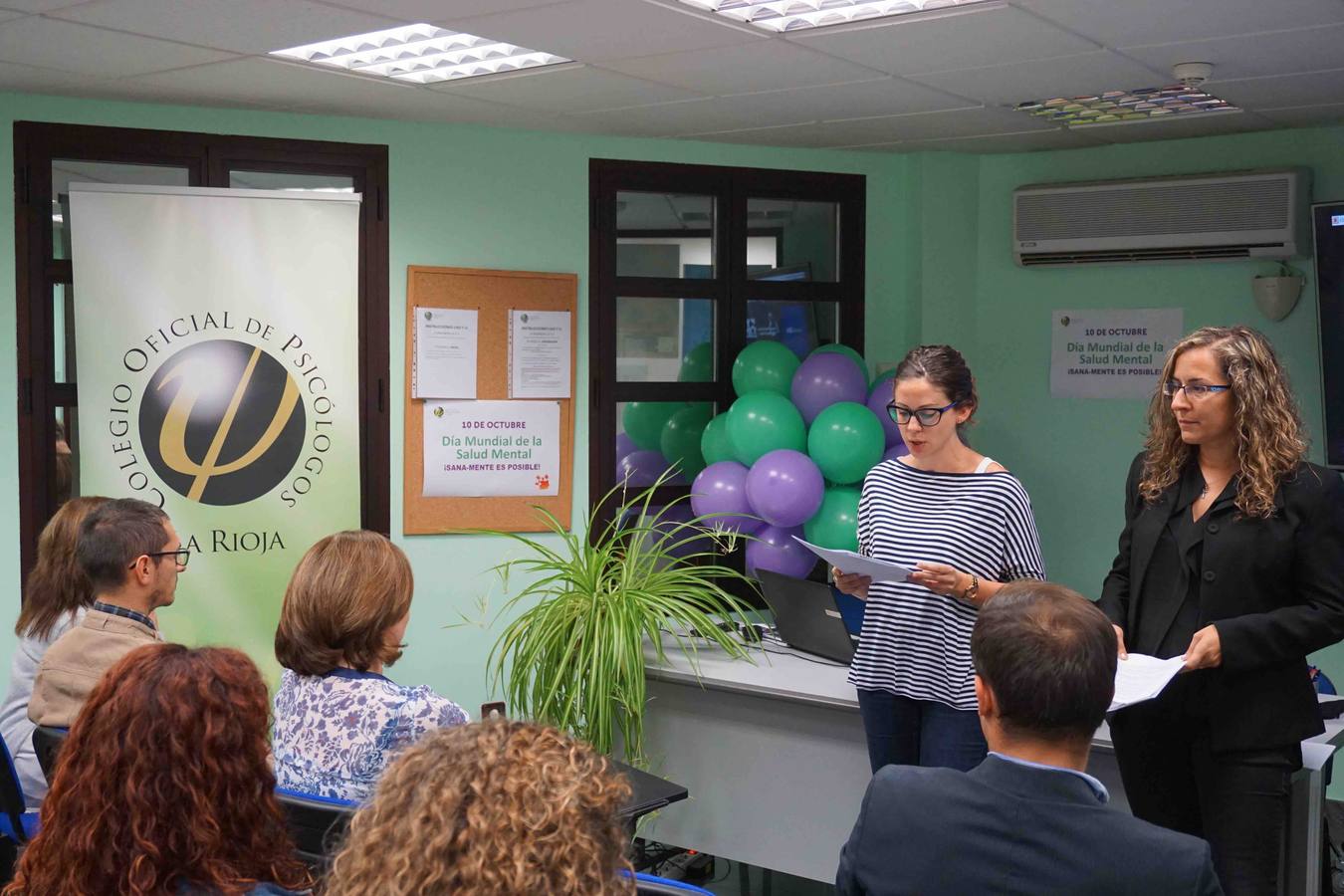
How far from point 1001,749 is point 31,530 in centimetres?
376

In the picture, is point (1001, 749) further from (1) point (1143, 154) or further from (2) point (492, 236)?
(1) point (1143, 154)

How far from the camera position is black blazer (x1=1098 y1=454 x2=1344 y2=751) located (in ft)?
6.93

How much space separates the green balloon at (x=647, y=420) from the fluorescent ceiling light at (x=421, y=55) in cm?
166

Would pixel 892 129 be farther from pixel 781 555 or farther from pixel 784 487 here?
pixel 781 555

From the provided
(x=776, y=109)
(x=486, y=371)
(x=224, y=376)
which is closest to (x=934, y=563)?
(x=776, y=109)

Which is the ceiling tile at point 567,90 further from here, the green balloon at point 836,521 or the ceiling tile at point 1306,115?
the ceiling tile at point 1306,115

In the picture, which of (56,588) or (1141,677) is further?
(56,588)

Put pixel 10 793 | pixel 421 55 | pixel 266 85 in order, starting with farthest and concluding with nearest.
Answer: pixel 266 85
pixel 421 55
pixel 10 793

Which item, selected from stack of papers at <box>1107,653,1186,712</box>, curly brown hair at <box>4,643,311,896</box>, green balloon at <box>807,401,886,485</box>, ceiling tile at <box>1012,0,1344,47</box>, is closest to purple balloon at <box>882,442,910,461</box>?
green balloon at <box>807,401,886,485</box>

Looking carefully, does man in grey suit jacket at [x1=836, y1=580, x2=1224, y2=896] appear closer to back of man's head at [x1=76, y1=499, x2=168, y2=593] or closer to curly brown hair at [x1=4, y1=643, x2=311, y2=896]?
curly brown hair at [x1=4, y1=643, x2=311, y2=896]

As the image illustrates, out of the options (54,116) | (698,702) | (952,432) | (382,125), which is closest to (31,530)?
(54,116)

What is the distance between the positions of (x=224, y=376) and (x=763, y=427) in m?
1.90

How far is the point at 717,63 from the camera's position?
3.67m

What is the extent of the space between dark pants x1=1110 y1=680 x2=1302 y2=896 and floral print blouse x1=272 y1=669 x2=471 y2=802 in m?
1.19
